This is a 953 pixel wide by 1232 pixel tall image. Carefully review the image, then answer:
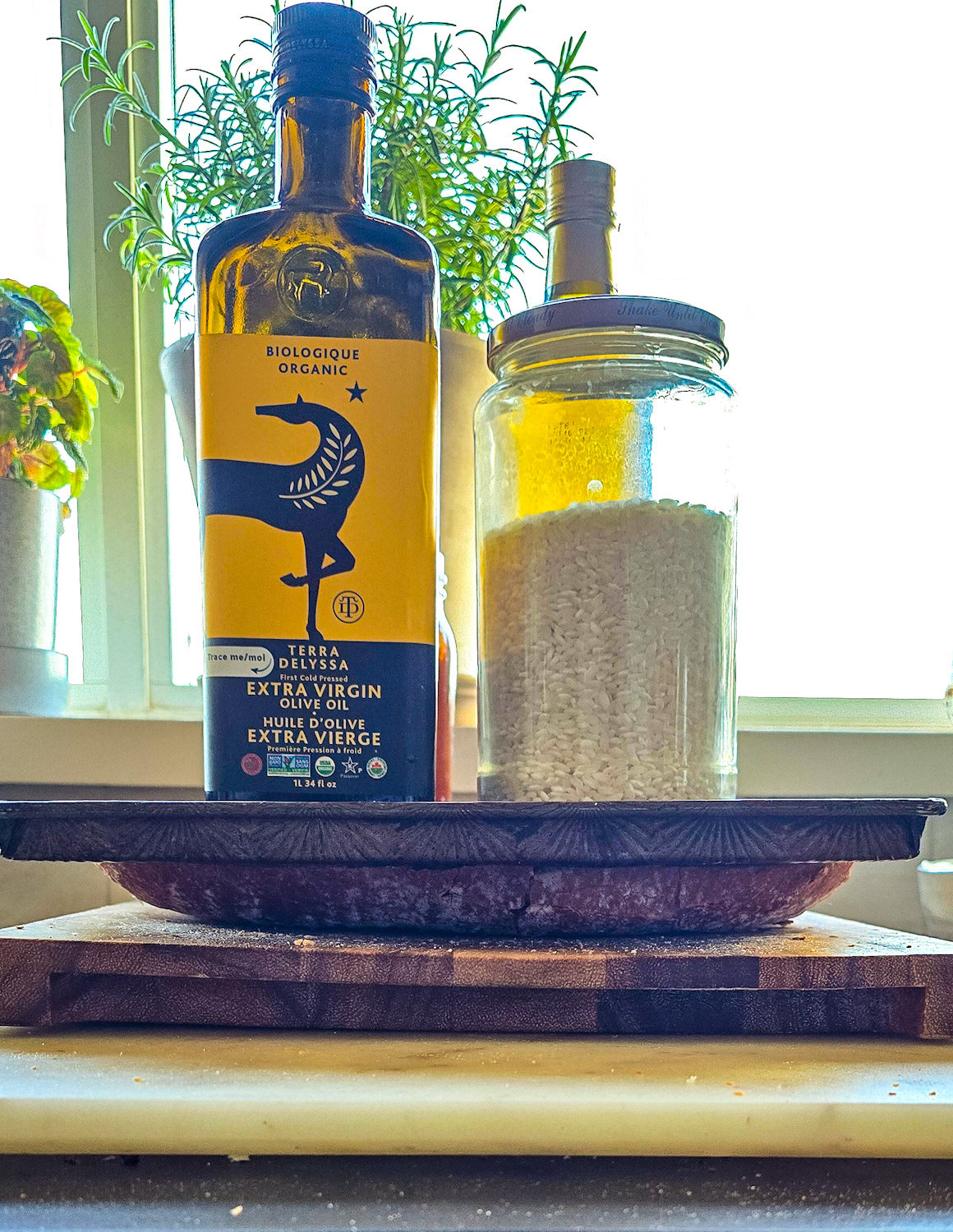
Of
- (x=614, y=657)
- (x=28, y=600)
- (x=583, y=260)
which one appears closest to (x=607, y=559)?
(x=614, y=657)

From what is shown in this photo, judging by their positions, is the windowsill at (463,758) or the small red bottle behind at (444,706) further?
the windowsill at (463,758)

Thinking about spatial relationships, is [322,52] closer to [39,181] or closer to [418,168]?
[418,168]

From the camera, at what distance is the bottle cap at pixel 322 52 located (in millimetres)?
470

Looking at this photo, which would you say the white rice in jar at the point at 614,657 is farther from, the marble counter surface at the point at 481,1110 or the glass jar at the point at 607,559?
the marble counter surface at the point at 481,1110

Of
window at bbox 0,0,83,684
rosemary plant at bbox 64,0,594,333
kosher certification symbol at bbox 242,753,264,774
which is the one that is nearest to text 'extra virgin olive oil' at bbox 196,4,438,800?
kosher certification symbol at bbox 242,753,264,774

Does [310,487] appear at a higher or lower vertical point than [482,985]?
higher

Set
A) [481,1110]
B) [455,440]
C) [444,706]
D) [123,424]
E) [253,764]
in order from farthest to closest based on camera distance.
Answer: [123,424], [455,440], [444,706], [253,764], [481,1110]

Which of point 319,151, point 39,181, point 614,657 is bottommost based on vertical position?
point 614,657

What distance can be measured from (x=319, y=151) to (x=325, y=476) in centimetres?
16

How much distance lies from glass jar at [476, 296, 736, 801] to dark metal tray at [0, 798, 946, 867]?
7cm

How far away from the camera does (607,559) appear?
476 millimetres

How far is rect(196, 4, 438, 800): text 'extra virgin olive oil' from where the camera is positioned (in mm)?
455

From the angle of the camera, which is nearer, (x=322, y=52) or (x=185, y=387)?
(x=322, y=52)

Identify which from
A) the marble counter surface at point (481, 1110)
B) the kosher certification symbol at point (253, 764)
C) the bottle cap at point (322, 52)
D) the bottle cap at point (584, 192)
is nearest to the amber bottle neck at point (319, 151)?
the bottle cap at point (322, 52)
